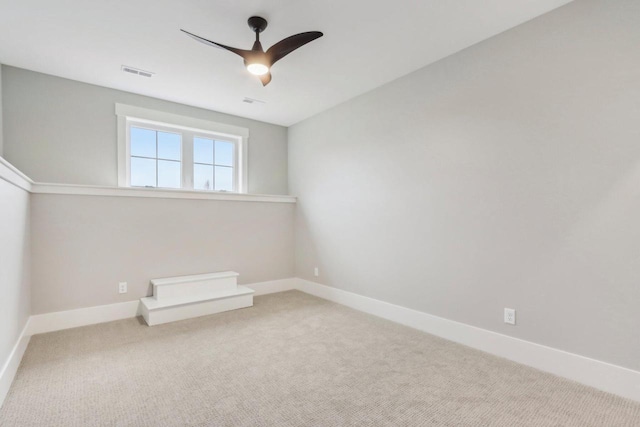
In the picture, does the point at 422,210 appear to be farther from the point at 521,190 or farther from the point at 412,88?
the point at 412,88

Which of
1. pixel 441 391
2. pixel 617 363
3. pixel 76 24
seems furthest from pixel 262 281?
pixel 617 363

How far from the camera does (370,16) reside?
234cm

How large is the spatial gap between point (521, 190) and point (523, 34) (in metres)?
1.20

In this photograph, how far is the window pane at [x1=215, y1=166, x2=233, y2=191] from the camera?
4555 millimetres

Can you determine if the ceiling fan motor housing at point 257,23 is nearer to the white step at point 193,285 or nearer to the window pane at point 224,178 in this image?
the window pane at point 224,178

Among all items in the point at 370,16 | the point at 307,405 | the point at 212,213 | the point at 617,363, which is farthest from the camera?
the point at 212,213

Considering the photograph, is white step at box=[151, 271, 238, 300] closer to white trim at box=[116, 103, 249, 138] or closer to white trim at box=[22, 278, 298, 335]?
white trim at box=[22, 278, 298, 335]

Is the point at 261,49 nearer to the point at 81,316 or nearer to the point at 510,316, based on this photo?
the point at 510,316

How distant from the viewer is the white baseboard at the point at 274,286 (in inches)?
180

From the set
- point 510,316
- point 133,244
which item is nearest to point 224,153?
point 133,244

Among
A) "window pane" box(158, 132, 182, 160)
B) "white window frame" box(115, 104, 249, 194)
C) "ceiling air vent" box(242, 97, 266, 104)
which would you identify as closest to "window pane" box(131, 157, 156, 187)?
"white window frame" box(115, 104, 249, 194)

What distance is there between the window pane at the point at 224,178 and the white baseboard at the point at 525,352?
8.31 feet

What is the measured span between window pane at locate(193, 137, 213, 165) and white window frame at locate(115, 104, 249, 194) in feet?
0.20

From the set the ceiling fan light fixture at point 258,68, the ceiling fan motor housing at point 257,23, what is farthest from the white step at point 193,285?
the ceiling fan motor housing at point 257,23
